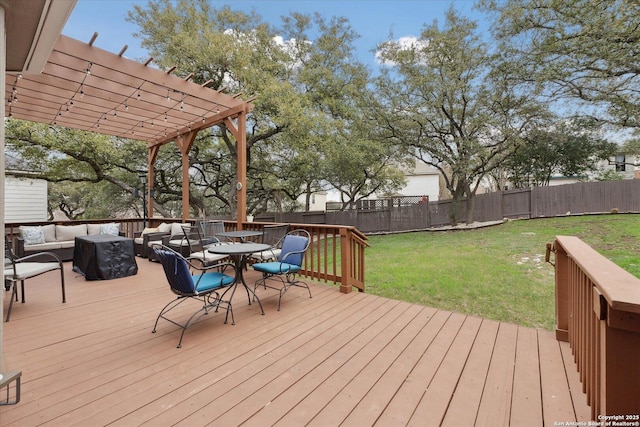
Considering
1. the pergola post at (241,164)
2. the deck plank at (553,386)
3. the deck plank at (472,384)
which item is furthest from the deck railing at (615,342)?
the pergola post at (241,164)

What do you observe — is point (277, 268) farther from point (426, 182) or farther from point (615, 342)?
point (426, 182)

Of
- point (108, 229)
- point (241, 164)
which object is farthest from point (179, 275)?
point (108, 229)

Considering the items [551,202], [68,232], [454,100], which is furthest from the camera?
[551,202]

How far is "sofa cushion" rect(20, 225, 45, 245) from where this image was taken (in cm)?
575

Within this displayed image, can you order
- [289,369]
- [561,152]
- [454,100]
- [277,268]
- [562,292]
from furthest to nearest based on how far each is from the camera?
1. [561,152]
2. [454,100]
3. [277,268]
4. [562,292]
5. [289,369]

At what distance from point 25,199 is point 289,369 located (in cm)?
1439

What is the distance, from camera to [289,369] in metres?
2.20

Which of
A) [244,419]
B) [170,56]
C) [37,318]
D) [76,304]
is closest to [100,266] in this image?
[76,304]

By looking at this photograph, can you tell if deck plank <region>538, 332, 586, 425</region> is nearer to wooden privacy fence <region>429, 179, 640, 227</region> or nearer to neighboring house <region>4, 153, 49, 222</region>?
wooden privacy fence <region>429, 179, 640, 227</region>

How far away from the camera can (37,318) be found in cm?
314

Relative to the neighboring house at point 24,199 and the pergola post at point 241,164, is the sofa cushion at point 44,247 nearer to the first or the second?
the pergola post at point 241,164

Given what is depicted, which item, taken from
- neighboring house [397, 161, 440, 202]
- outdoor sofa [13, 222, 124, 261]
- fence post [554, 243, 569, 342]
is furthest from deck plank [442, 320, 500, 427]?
neighboring house [397, 161, 440, 202]

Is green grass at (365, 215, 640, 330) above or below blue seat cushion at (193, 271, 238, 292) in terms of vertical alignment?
below

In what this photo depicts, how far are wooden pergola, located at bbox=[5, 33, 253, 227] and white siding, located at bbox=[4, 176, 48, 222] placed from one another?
664cm
